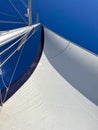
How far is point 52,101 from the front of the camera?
75.9 inches

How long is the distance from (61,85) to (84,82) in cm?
18

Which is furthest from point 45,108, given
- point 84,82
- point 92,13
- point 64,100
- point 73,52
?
point 92,13

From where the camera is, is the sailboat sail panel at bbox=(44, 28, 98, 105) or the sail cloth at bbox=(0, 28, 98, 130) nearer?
the sail cloth at bbox=(0, 28, 98, 130)

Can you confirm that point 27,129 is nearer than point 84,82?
Yes

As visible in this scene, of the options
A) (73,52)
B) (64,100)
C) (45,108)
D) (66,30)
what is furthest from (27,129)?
(66,30)

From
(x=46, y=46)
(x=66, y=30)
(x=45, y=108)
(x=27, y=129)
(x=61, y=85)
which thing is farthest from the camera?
(x=66, y=30)

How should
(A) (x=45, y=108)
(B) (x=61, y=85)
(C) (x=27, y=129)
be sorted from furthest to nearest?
(B) (x=61, y=85) < (A) (x=45, y=108) < (C) (x=27, y=129)

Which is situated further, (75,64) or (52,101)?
(75,64)

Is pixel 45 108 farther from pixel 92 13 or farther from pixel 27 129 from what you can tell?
pixel 92 13

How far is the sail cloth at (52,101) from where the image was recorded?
5.90 ft

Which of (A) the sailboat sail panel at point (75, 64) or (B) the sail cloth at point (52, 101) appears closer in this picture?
(B) the sail cloth at point (52, 101)

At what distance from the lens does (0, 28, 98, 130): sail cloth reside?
5.90 ft

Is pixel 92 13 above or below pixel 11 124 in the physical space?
below

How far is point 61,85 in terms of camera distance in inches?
80.5
